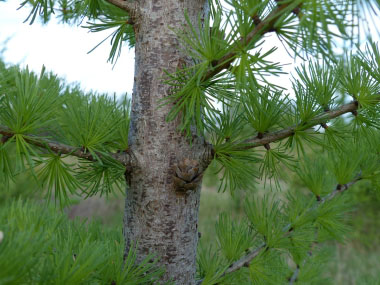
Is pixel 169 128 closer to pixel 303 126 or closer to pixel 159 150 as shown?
pixel 159 150

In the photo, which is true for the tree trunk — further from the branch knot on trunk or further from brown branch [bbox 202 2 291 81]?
brown branch [bbox 202 2 291 81]

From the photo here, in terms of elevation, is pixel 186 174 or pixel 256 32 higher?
pixel 256 32

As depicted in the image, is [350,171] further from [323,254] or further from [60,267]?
[60,267]

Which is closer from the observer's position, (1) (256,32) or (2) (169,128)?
(1) (256,32)

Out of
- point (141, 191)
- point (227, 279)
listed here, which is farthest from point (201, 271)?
point (141, 191)

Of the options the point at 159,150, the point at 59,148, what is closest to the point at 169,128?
the point at 159,150

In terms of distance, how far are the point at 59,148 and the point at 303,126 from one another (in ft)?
1.01

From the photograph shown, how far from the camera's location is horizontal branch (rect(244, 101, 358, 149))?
0.48 meters

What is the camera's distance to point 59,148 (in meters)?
0.44

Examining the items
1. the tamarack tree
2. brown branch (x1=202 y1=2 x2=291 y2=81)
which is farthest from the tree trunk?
brown branch (x1=202 y1=2 x2=291 y2=81)

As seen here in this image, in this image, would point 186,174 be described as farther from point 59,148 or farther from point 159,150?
point 59,148

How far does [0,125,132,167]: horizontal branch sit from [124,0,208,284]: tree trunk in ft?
0.06

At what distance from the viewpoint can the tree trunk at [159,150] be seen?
0.49 m

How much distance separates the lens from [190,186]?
0.50 m
